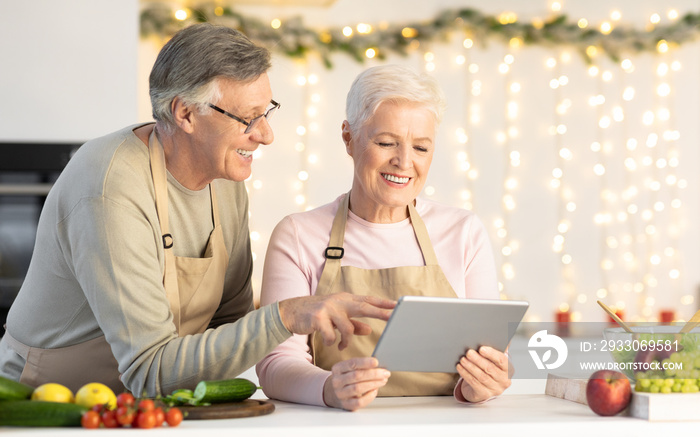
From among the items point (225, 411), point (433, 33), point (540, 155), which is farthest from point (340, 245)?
point (540, 155)

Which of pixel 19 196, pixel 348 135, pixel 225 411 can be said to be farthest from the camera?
pixel 19 196

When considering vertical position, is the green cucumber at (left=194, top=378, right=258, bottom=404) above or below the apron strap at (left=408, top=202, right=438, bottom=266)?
below

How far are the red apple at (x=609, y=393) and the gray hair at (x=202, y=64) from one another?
0.86 m

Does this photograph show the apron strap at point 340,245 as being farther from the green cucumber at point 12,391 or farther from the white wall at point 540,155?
the white wall at point 540,155

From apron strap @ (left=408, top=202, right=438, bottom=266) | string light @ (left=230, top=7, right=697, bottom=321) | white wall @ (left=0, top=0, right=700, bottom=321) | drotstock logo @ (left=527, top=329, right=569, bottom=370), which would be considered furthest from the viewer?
string light @ (left=230, top=7, right=697, bottom=321)

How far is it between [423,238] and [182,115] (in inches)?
23.9

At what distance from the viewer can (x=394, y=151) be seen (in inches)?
67.6

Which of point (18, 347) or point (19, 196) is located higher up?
point (19, 196)

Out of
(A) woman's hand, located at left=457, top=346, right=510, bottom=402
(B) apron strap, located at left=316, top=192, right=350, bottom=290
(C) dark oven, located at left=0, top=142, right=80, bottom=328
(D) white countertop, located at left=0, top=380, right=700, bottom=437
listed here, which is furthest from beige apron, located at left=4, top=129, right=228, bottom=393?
(C) dark oven, located at left=0, top=142, right=80, bottom=328

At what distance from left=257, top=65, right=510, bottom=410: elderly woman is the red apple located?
0.38 meters

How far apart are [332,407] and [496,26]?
2.84m

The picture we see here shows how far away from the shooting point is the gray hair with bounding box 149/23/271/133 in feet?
4.91

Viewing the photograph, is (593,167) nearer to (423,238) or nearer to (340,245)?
(423,238)

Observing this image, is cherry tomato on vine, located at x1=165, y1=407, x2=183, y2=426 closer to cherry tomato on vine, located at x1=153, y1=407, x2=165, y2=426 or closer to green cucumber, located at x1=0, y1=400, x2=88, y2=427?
cherry tomato on vine, located at x1=153, y1=407, x2=165, y2=426
